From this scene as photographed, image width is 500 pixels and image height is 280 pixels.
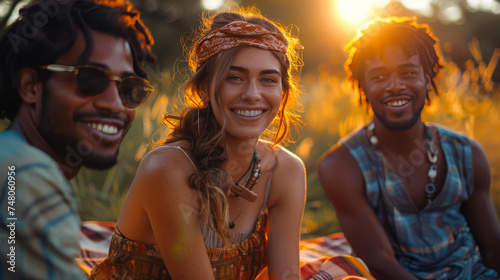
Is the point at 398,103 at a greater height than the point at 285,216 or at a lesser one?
greater

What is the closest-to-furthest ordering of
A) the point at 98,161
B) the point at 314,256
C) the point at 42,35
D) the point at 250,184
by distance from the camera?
the point at 42,35 < the point at 98,161 < the point at 250,184 < the point at 314,256

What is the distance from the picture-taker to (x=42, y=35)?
73.7 inches

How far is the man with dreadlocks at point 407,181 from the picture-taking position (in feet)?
9.92

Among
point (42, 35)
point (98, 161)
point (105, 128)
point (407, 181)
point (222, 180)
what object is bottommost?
point (407, 181)

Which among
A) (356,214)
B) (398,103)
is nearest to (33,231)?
(356,214)

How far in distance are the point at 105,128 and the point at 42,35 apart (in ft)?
1.48

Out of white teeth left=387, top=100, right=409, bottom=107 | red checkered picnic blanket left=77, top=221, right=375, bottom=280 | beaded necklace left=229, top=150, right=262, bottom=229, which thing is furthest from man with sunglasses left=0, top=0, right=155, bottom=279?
white teeth left=387, top=100, right=409, bottom=107

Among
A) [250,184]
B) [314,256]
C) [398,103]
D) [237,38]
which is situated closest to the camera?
[237,38]

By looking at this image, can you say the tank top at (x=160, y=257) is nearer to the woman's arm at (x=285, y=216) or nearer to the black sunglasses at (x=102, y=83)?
the woman's arm at (x=285, y=216)

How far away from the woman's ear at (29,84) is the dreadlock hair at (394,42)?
83.3 inches

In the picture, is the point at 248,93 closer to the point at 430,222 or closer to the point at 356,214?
the point at 356,214

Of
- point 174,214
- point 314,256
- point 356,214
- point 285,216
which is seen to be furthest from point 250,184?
point 314,256

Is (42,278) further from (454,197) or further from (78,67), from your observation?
(454,197)

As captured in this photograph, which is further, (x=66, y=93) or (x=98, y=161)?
(x=98, y=161)
